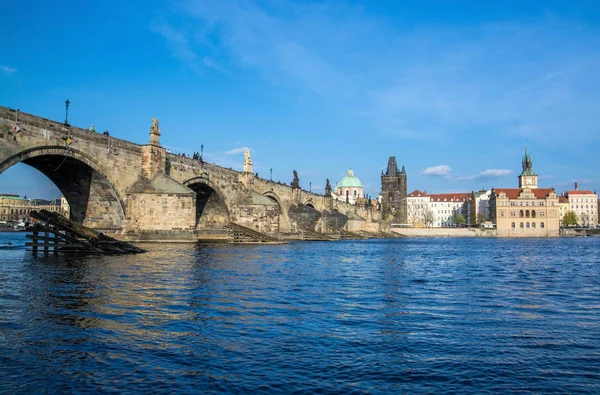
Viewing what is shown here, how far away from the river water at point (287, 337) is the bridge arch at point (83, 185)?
44.3 feet

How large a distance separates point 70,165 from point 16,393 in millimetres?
25733

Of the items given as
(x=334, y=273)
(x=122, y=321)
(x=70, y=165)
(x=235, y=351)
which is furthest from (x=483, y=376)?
(x=70, y=165)

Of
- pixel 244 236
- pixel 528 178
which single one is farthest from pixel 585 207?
pixel 244 236

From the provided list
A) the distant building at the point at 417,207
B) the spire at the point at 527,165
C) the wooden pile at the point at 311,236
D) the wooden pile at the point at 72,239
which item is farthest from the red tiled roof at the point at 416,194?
the wooden pile at the point at 72,239

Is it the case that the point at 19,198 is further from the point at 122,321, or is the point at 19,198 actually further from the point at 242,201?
the point at 122,321

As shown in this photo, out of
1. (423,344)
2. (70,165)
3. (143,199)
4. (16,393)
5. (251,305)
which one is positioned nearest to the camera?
(16,393)

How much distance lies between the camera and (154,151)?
115ft

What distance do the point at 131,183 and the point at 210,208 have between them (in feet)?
52.6

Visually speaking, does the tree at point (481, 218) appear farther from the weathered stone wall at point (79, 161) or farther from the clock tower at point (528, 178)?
the weathered stone wall at point (79, 161)

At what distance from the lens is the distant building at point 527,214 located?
112m

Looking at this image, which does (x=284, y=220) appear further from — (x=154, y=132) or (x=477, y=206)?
(x=477, y=206)

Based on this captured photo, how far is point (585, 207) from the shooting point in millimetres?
144250

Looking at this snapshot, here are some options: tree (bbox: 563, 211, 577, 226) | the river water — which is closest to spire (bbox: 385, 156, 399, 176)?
tree (bbox: 563, 211, 577, 226)

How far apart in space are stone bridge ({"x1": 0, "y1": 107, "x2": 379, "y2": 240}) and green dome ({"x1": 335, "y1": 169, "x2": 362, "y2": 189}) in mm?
125865
